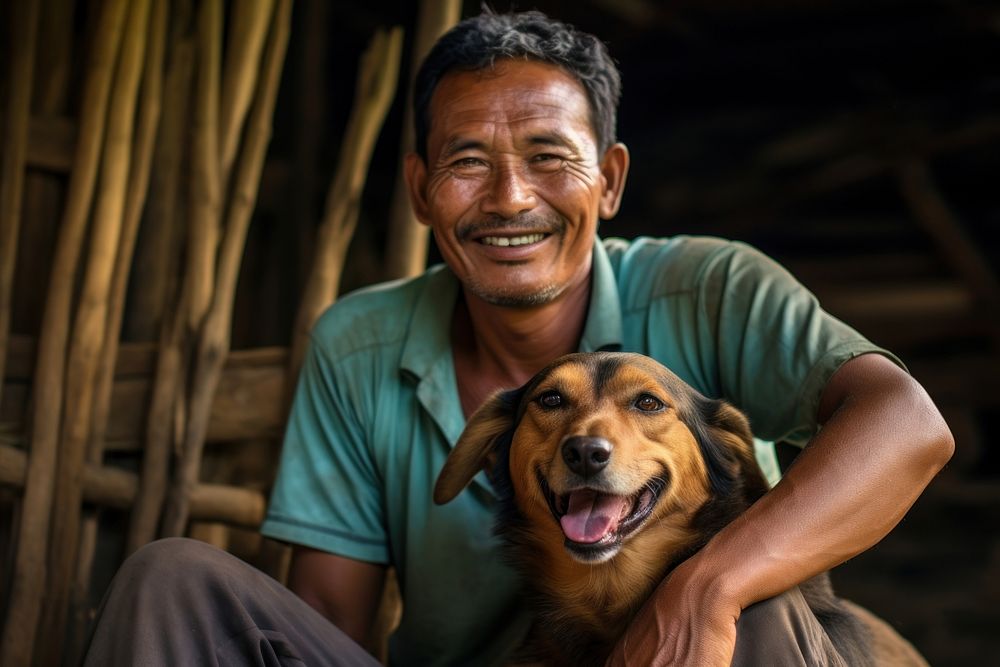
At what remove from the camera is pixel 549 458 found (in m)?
2.69

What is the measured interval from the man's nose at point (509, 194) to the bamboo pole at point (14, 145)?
1491mm

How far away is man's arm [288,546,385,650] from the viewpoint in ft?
10.6

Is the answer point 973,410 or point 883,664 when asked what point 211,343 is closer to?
point 883,664

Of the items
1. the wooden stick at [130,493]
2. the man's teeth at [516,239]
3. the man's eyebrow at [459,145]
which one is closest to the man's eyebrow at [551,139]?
Answer: the man's eyebrow at [459,145]

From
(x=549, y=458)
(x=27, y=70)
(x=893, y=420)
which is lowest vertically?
(x=549, y=458)

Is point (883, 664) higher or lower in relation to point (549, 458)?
lower

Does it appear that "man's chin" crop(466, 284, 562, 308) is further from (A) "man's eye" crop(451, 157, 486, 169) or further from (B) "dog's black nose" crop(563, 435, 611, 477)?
(B) "dog's black nose" crop(563, 435, 611, 477)

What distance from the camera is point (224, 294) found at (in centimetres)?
386

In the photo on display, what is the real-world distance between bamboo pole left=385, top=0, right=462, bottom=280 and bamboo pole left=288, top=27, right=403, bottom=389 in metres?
0.10

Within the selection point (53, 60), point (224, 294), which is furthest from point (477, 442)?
point (53, 60)

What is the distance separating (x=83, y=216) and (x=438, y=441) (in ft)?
4.49

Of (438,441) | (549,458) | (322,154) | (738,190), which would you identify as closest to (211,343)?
(438,441)

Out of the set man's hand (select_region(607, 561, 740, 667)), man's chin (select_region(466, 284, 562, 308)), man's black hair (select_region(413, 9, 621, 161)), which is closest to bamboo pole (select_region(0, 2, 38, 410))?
man's black hair (select_region(413, 9, 621, 161))

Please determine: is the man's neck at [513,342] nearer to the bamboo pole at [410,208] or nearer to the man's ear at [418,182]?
the man's ear at [418,182]
